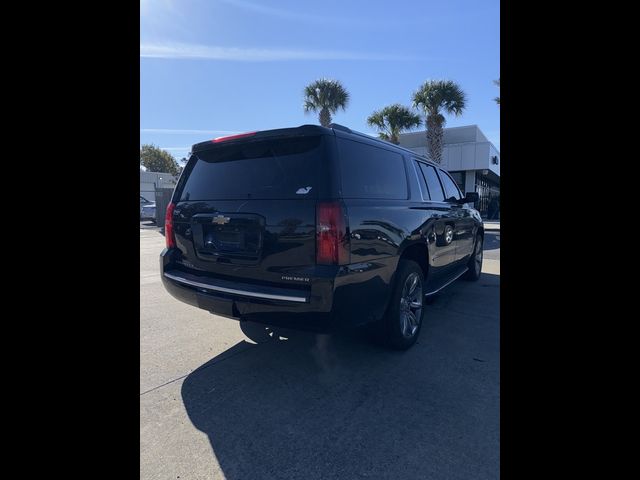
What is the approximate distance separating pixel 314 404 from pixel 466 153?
2617 cm

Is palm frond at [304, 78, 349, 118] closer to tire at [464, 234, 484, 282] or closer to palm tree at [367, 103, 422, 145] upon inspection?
palm tree at [367, 103, 422, 145]

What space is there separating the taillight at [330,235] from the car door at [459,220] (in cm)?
283

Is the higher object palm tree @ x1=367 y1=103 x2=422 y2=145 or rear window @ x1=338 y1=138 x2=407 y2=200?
palm tree @ x1=367 y1=103 x2=422 y2=145

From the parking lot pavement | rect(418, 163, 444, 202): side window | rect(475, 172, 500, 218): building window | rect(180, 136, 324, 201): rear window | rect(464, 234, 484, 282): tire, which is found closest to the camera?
the parking lot pavement

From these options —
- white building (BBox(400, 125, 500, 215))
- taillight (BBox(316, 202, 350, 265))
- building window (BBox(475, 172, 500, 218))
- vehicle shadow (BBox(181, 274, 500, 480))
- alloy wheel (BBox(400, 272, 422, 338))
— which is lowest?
vehicle shadow (BBox(181, 274, 500, 480))

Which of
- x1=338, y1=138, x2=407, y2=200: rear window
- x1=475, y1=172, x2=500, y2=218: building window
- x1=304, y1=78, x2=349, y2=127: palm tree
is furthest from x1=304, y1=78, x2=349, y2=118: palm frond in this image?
x1=338, y1=138, x2=407, y2=200: rear window

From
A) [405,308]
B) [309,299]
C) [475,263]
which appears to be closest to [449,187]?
[475,263]

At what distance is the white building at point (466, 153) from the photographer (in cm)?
2505

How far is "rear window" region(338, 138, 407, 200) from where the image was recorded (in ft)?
9.55

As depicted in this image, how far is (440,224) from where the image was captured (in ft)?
14.2

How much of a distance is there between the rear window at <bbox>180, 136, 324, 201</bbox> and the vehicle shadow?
5.12 feet
